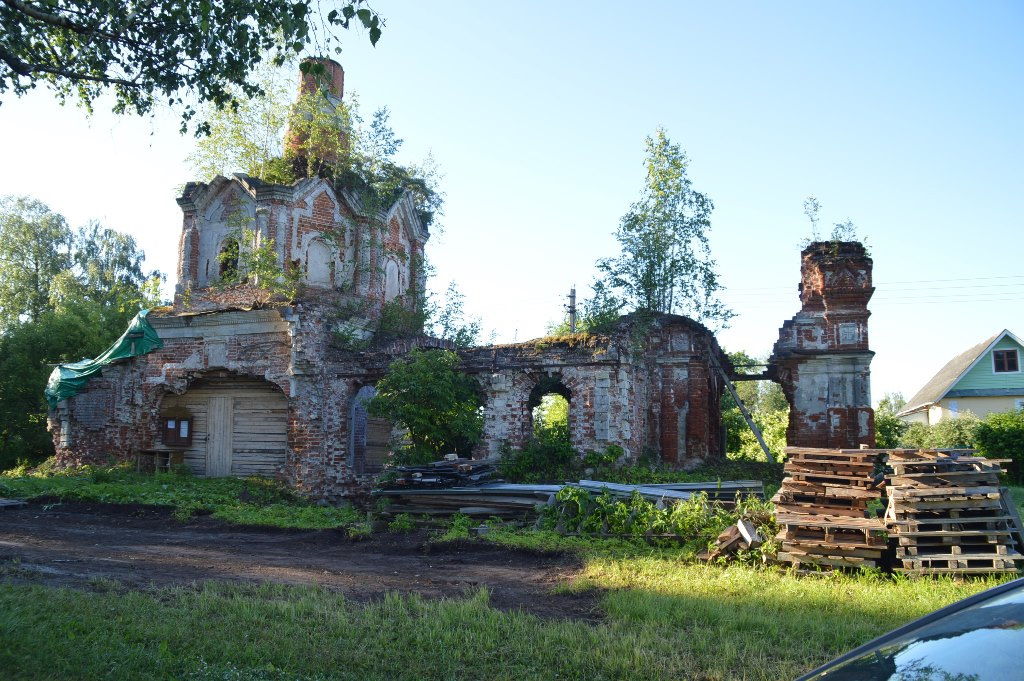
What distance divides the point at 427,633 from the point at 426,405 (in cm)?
1043

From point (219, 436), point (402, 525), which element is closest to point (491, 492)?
point (402, 525)

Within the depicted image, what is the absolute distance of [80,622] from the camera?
6.34 metres

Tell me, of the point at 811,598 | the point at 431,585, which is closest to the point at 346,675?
the point at 431,585

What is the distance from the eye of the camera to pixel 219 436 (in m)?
20.0

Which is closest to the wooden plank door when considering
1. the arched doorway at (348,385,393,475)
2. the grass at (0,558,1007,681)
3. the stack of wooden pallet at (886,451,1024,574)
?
the arched doorway at (348,385,393,475)

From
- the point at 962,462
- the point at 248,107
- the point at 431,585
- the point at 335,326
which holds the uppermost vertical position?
the point at 248,107

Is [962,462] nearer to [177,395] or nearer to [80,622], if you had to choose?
[80,622]

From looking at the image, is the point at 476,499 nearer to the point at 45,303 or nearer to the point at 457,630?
the point at 457,630

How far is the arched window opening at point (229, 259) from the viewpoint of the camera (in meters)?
21.2

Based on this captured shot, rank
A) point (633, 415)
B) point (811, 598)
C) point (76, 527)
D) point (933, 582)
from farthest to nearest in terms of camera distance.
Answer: point (633, 415) → point (76, 527) → point (933, 582) → point (811, 598)

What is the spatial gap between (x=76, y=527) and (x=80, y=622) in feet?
28.8

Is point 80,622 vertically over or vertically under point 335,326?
under

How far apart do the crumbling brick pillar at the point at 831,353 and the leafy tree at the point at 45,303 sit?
22758 millimetres

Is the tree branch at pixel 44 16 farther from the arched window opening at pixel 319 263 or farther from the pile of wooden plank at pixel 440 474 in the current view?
the arched window opening at pixel 319 263
